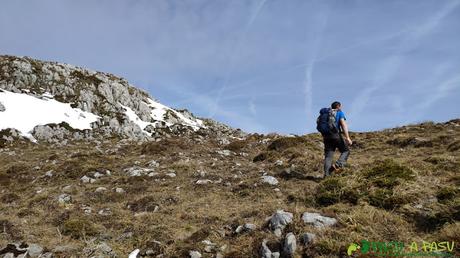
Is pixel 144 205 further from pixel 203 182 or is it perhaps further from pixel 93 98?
pixel 93 98

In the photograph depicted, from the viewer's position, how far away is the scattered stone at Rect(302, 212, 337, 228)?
280 inches

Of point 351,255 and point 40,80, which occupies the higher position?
Answer: point 40,80

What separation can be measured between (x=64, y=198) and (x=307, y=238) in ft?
31.1

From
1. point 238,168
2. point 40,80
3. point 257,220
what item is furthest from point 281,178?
point 40,80

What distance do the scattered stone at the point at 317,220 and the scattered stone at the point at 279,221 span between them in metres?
0.34

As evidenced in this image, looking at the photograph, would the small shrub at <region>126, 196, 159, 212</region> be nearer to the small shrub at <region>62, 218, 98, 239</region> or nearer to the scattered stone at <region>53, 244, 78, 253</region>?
the small shrub at <region>62, 218, 98, 239</region>

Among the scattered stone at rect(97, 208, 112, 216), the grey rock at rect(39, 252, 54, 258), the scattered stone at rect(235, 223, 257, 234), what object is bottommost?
the grey rock at rect(39, 252, 54, 258)

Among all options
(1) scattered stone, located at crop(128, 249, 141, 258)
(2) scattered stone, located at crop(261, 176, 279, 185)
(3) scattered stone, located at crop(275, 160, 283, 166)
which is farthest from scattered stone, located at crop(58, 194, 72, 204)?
(3) scattered stone, located at crop(275, 160, 283, 166)

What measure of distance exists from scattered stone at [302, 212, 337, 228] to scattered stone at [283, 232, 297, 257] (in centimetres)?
73

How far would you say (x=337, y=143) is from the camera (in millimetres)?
12008

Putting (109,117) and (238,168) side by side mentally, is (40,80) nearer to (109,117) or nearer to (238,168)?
(109,117)

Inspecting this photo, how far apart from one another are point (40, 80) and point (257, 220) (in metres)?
56.8

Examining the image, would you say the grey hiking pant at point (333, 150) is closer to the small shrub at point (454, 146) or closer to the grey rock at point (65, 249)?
the small shrub at point (454, 146)

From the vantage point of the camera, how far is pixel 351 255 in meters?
5.85
